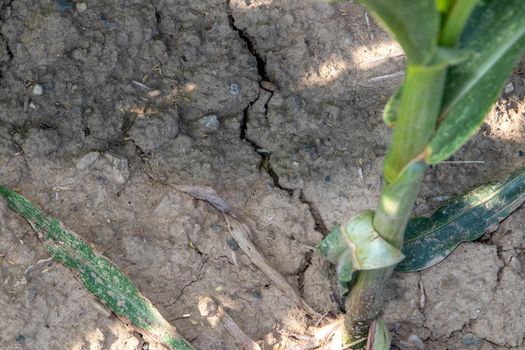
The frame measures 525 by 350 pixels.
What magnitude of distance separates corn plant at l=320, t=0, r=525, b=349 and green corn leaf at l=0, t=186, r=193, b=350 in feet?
1.78

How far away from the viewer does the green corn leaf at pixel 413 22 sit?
1.10m

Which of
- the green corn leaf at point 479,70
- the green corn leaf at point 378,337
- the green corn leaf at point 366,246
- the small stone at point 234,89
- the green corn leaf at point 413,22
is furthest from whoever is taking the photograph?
the small stone at point 234,89

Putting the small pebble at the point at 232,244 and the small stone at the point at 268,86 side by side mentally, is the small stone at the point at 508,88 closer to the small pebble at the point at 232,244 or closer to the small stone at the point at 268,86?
the small stone at the point at 268,86

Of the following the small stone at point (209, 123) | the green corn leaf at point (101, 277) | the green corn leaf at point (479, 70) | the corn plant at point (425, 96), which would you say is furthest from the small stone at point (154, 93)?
the green corn leaf at point (479, 70)

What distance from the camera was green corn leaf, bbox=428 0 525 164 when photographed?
132 cm

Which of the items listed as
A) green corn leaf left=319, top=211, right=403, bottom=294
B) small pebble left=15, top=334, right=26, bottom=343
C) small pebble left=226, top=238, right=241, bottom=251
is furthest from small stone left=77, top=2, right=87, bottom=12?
green corn leaf left=319, top=211, right=403, bottom=294

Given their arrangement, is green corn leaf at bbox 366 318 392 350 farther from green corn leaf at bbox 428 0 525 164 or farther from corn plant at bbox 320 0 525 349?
green corn leaf at bbox 428 0 525 164

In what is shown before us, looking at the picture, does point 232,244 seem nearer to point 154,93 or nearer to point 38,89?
point 154,93

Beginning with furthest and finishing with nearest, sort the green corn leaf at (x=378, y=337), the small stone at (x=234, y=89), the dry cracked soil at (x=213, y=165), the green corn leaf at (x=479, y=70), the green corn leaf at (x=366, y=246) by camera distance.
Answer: the small stone at (x=234, y=89)
the dry cracked soil at (x=213, y=165)
the green corn leaf at (x=378, y=337)
the green corn leaf at (x=366, y=246)
the green corn leaf at (x=479, y=70)

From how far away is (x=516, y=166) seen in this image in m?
2.18

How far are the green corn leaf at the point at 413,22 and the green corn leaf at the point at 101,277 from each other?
45.5 inches

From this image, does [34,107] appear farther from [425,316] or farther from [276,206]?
[425,316]

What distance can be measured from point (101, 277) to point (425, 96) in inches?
45.3

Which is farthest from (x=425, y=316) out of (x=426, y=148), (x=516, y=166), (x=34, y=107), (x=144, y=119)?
(x=34, y=107)
